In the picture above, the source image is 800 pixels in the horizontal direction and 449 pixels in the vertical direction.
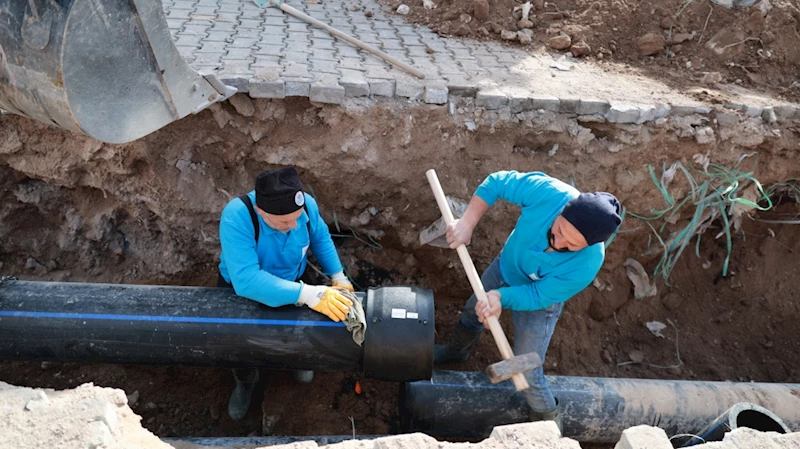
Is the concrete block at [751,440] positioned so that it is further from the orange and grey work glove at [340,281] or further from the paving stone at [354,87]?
the paving stone at [354,87]

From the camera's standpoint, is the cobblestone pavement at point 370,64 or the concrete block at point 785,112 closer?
the cobblestone pavement at point 370,64

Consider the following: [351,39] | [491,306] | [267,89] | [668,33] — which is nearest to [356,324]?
[491,306]

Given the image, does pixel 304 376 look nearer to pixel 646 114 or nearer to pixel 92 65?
pixel 92 65

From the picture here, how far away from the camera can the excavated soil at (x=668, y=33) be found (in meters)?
5.14

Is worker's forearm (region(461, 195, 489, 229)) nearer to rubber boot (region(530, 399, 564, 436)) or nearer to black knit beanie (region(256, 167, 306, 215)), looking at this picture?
black knit beanie (region(256, 167, 306, 215))

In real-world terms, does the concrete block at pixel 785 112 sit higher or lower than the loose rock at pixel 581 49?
higher

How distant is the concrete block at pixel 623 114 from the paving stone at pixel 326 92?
2.02m

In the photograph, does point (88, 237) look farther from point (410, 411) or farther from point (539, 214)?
point (539, 214)

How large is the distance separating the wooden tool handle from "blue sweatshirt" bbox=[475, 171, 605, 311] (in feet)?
4.55

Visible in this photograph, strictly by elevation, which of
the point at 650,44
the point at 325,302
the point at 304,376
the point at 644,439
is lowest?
the point at 304,376

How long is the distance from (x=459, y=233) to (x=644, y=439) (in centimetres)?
156

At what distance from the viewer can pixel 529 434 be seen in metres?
2.58

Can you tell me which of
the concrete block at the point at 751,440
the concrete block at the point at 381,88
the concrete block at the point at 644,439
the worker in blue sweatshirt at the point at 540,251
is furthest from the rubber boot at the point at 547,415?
the concrete block at the point at 381,88

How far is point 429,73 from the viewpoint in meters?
4.55
